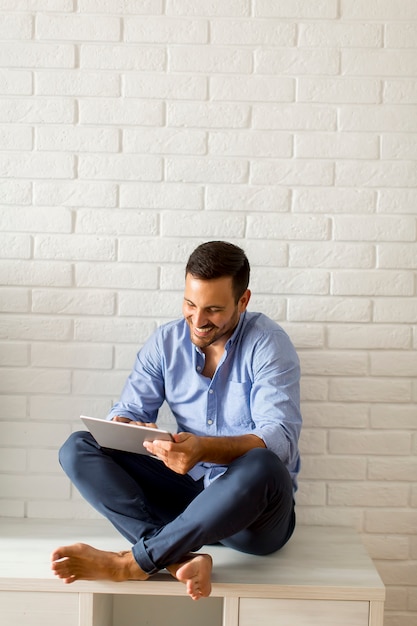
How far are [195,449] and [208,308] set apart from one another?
1.59ft

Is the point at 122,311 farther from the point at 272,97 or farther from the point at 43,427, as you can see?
the point at 272,97

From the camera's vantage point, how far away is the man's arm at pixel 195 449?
229 cm

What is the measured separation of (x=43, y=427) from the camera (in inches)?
116

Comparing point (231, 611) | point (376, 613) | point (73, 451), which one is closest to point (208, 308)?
point (73, 451)

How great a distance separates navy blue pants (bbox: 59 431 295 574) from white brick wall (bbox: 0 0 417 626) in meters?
0.42

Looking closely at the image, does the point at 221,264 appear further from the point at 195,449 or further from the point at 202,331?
the point at 195,449

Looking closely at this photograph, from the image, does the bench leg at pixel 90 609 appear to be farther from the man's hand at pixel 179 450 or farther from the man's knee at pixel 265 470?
the man's knee at pixel 265 470

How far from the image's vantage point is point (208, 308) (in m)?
2.54

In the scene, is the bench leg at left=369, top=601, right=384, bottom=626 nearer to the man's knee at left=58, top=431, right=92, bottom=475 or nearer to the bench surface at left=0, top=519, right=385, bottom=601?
the bench surface at left=0, top=519, right=385, bottom=601

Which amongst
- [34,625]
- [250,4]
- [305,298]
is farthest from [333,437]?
[250,4]

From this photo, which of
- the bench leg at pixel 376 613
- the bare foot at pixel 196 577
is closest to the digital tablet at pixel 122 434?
the bare foot at pixel 196 577

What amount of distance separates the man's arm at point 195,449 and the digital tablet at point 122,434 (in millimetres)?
30

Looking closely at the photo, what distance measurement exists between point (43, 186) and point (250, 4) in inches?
40.5

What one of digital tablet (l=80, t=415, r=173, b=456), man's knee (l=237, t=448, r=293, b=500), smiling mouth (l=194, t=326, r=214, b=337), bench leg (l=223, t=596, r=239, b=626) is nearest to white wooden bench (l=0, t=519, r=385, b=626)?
bench leg (l=223, t=596, r=239, b=626)
